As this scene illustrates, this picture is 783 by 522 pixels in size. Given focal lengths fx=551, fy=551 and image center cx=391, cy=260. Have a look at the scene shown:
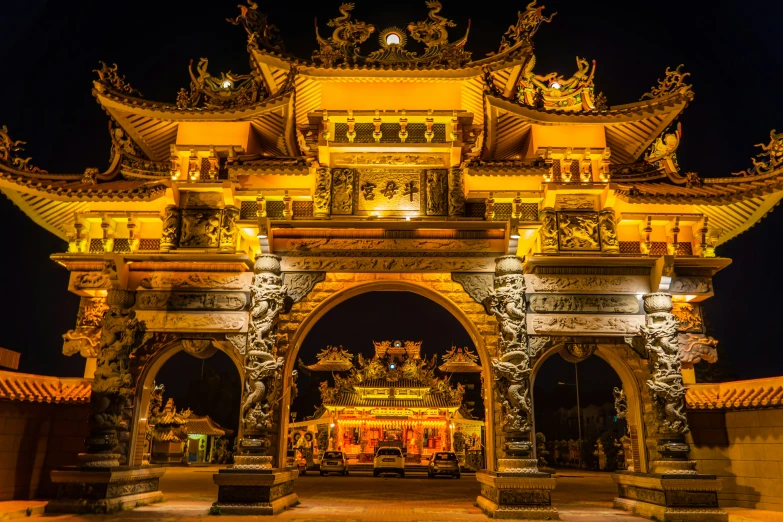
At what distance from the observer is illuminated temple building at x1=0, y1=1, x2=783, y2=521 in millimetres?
9055

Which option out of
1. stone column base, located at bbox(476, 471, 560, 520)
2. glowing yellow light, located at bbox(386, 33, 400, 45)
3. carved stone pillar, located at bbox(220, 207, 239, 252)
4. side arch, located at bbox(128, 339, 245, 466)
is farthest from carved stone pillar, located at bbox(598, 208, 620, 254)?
side arch, located at bbox(128, 339, 245, 466)

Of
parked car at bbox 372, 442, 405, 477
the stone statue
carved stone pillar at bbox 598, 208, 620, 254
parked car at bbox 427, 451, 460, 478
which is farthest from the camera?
parked car at bbox 372, 442, 405, 477

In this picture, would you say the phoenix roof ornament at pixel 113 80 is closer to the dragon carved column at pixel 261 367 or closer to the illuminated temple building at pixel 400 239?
the illuminated temple building at pixel 400 239

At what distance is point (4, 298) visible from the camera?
23.4 meters

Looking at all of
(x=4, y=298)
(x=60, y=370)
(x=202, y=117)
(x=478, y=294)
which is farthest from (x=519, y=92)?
(x=60, y=370)

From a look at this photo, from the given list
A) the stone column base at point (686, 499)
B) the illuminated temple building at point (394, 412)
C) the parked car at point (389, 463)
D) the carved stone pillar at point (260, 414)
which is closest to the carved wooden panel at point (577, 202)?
the stone column base at point (686, 499)

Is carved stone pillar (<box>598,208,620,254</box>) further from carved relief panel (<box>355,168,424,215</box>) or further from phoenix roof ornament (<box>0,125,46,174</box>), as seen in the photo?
phoenix roof ornament (<box>0,125,46,174</box>)

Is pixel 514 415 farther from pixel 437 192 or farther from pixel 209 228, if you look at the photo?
pixel 209 228

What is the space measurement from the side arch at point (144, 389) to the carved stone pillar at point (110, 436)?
26cm

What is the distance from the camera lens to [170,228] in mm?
10172

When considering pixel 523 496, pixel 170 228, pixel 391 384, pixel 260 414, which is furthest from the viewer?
pixel 391 384

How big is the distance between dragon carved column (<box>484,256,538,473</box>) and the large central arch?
2.70 ft

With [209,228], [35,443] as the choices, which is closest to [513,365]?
[209,228]

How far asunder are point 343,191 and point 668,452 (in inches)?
276
